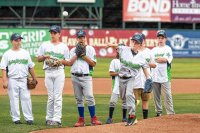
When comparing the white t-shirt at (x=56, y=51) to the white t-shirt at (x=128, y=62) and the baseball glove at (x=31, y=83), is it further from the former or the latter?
the white t-shirt at (x=128, y=62)

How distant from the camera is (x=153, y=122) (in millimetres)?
12148

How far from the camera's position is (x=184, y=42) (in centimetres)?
3881

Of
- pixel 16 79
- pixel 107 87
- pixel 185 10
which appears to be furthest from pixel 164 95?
pixel 185 10

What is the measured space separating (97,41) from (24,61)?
24.9m

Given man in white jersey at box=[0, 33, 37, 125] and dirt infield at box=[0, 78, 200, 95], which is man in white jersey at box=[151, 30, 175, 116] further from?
dirt infield at box=[0, 78, 200, 95]

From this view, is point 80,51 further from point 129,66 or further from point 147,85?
point 147,85

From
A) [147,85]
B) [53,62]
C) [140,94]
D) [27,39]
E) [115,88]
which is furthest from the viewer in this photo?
[27,39]

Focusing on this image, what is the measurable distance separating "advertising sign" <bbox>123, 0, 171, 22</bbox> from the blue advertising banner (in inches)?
139

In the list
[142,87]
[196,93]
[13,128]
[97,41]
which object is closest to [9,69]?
[13,128]

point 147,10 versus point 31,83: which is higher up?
point 147,10

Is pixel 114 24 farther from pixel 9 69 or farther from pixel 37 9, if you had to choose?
pixel 9 69

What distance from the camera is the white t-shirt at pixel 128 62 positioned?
1219cm

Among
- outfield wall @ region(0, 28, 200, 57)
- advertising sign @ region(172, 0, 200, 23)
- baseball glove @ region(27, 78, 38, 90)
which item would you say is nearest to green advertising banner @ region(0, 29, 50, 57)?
outfield wall @ region(0, 28, 200, 57)

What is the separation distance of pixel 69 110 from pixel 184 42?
78.9ft
